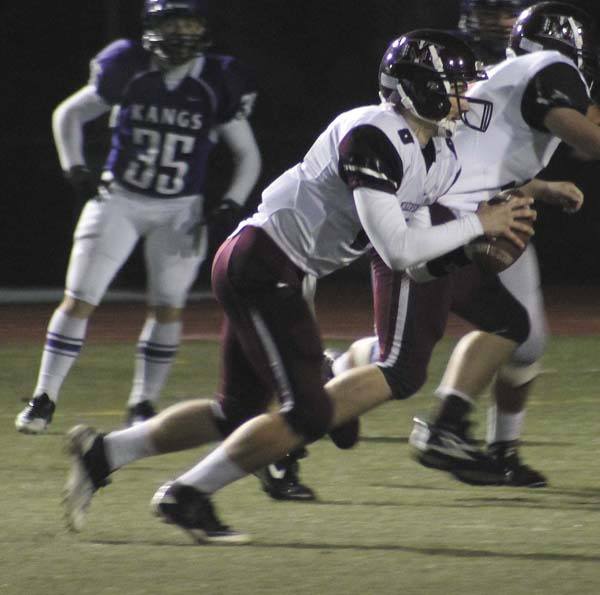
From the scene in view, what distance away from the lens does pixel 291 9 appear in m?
16.7

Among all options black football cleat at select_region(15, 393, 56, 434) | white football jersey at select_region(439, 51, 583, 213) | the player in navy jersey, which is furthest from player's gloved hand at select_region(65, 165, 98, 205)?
white football jersey at select_region(439, 51, 583, 213)

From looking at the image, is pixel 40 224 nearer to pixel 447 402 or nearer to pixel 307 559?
pixel 447 402

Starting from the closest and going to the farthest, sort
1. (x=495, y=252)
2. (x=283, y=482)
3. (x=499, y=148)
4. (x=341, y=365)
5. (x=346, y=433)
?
(x=495, y=252) → (x=346, y=433) → (x=283, y=482) → (x=499, y=148) → (x=341, y=365)

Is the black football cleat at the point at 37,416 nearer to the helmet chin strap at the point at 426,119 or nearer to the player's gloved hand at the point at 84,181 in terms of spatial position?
the player's gloved hand at the point at 84,181

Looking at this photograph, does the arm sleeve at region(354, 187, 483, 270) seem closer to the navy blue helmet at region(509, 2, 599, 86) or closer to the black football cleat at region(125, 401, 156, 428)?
the navy blue helmet at region(509, 2, 599, 86)

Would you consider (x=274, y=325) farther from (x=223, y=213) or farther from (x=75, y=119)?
(x=75, y=119)

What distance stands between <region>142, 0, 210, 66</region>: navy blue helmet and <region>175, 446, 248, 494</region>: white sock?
2.56 meters

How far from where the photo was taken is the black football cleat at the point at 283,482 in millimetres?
5562

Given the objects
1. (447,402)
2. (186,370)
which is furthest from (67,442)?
(186,370)

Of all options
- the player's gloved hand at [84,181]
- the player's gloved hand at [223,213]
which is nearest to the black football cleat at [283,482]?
the player's gloved hand at [223,213]

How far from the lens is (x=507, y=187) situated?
19.0 ft

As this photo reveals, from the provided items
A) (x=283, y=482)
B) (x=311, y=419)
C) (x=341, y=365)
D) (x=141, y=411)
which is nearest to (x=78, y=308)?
(x=141, y=411)

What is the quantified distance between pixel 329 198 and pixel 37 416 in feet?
7.82

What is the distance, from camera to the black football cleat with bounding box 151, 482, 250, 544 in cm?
488
